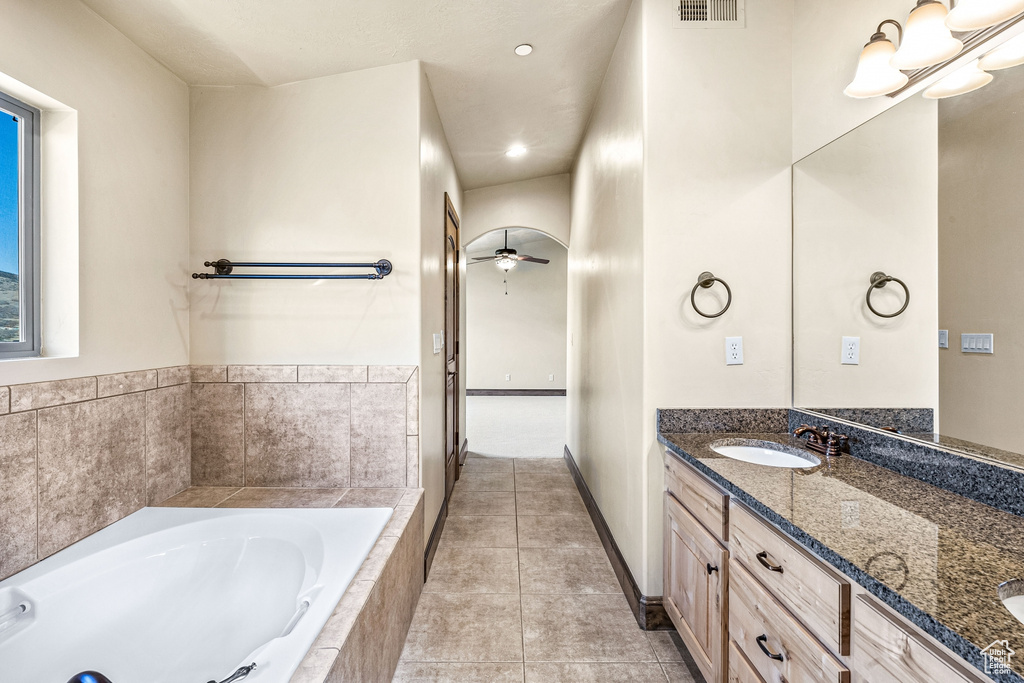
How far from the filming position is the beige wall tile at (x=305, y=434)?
2.30 m

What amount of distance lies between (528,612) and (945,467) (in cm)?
167

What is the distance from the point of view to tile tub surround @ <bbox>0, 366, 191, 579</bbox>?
1.47m

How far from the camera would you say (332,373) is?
2.29 m

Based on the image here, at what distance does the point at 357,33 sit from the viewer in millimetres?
2031

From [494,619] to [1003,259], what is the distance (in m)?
2.16

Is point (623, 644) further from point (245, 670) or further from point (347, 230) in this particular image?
point (347, 230)

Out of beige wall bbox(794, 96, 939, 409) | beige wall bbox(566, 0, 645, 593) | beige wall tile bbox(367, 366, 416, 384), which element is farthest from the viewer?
beige wall tile bbox(367, 366, 416, 384)

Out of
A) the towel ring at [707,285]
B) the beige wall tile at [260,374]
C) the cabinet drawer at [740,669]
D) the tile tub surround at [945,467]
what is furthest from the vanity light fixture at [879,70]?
the beige wall tile at [260,374]

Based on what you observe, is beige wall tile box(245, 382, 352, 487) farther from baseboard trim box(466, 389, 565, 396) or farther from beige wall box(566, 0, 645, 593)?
baseboard trim box(466, 389, 565, 396)

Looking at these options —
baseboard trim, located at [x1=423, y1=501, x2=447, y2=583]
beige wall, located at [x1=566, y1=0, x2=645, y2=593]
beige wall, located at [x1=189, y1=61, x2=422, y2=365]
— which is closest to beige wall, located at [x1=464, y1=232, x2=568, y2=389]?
beige wall, located at [x1=566, y1=0, x2=645, y2=593]

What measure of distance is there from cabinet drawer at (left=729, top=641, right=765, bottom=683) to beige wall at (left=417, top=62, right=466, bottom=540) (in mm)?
1488

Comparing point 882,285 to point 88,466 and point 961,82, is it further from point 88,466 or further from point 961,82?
point 88,466

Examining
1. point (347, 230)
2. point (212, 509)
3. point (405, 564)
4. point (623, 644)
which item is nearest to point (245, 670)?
point (405, 564)

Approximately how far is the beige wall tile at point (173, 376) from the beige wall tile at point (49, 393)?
1.17 feet
